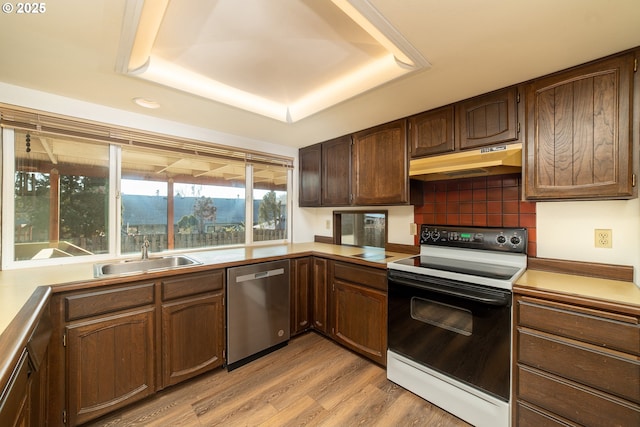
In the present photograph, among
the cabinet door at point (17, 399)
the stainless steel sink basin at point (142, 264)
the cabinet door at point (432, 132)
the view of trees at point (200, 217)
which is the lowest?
the cabinet door at point (17, 399)

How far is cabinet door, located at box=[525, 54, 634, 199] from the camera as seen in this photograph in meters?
1.34

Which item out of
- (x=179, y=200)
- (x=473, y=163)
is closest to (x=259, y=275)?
(x=179, y=200)

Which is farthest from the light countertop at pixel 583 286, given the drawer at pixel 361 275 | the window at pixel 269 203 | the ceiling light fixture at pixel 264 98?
the window at pixel 269 203

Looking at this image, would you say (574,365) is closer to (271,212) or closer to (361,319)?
(361,319)

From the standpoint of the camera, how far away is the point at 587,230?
1.64m

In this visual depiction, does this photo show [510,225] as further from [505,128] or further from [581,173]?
[505,128]

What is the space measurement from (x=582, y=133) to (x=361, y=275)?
1618 millimetres

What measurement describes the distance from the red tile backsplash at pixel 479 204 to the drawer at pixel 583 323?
63 centimetres

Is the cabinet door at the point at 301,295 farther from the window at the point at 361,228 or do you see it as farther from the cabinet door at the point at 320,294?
the window at the point at 361,228

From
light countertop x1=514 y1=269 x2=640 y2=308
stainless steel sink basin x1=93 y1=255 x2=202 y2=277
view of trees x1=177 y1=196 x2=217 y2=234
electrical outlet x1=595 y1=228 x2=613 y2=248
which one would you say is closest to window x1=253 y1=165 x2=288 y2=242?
view of trees x1=177 y1=196 x2=217 y2=234

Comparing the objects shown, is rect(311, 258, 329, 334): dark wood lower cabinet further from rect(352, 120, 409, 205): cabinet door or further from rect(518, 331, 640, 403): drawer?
rect(518, 331, 640, 403): drawer

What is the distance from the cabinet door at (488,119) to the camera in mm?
1676

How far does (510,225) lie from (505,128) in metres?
0.69

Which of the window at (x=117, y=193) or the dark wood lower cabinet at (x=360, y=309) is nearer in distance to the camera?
the window at (x=117, y=193)
